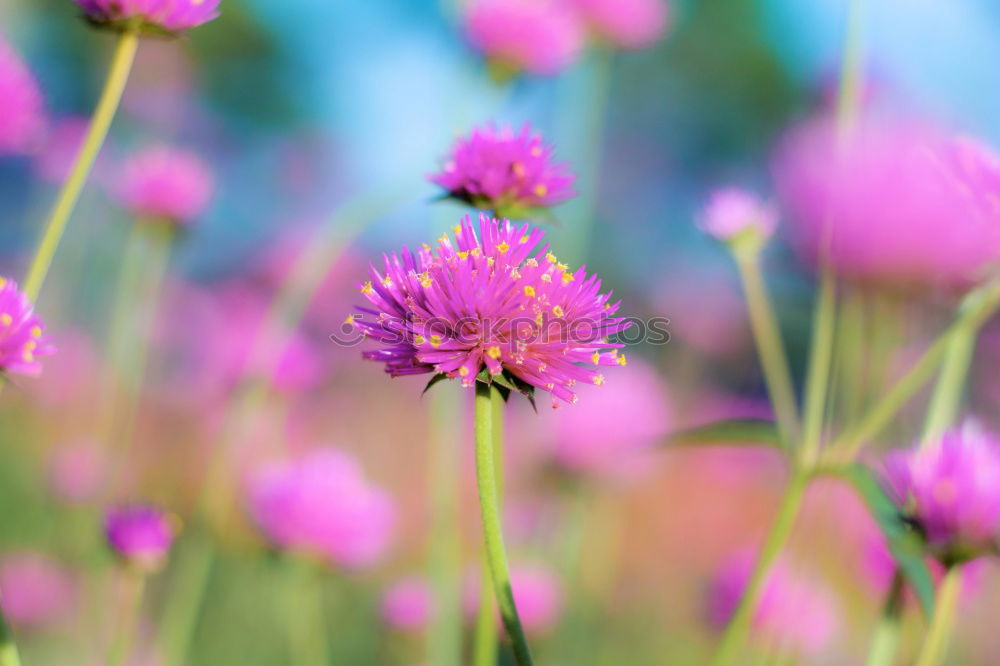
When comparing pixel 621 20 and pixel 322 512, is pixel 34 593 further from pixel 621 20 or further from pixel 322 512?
pixel 621 20

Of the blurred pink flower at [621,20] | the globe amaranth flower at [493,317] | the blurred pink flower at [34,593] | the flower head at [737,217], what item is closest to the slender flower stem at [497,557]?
the globe amaranth flower at [493,317]

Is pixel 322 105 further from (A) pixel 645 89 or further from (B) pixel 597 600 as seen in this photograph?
(B) pixel 597 600

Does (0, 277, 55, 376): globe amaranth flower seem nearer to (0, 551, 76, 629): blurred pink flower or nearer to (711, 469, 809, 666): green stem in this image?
(711, 469, 809, 666): green stem

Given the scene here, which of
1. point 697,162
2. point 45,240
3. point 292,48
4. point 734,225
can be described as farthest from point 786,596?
point 292,48

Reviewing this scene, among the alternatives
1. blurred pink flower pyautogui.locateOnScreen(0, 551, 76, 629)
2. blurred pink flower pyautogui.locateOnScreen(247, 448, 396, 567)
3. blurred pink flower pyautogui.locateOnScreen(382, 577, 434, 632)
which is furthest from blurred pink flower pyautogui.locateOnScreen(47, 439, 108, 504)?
blurred pink flower pyautogui.locateOnScreen(382, 577, 434, 632)

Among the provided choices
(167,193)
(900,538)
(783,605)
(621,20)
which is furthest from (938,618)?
(621,20)

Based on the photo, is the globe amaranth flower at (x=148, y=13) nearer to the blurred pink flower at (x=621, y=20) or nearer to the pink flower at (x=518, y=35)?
the pink flower at (x=518, y=35)
